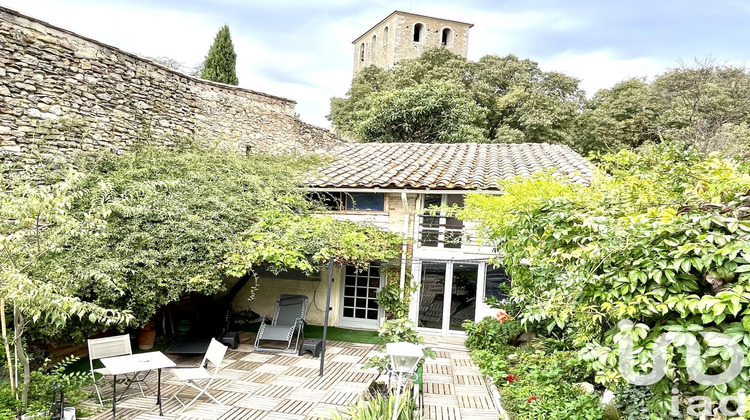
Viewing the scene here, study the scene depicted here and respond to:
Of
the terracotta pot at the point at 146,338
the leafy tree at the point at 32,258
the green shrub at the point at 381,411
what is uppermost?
the leafy tree at the point at 32,258

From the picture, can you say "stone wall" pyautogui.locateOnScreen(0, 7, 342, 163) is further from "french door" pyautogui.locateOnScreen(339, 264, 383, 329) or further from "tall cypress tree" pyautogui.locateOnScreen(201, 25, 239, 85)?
"tall cypress tree" pyautogui.locateOnScreen(201, 25, 239, 85)

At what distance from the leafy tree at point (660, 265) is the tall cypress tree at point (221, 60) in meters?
18.1

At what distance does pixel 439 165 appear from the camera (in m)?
12.5

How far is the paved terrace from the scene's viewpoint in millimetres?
6219

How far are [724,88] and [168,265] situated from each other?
29433 mm

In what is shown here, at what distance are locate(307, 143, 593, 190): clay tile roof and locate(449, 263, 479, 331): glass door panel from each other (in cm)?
233

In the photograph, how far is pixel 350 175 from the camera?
1167cm

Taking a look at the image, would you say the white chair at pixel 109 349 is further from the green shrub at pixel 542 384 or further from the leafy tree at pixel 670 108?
the leafy tree at pixel 670 108

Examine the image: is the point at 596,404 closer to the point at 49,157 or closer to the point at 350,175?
the point at 350,175

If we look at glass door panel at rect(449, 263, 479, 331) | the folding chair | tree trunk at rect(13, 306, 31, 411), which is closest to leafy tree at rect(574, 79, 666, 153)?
glass door panel at rect(449, 263, 479, 331)

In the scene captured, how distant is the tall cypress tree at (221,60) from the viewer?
747 inches

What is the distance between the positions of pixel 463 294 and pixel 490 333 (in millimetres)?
1676

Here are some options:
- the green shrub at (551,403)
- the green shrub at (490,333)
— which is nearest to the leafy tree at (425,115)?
the green shrub at (490,333)

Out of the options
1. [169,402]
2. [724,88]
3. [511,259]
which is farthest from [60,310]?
[724,88]
